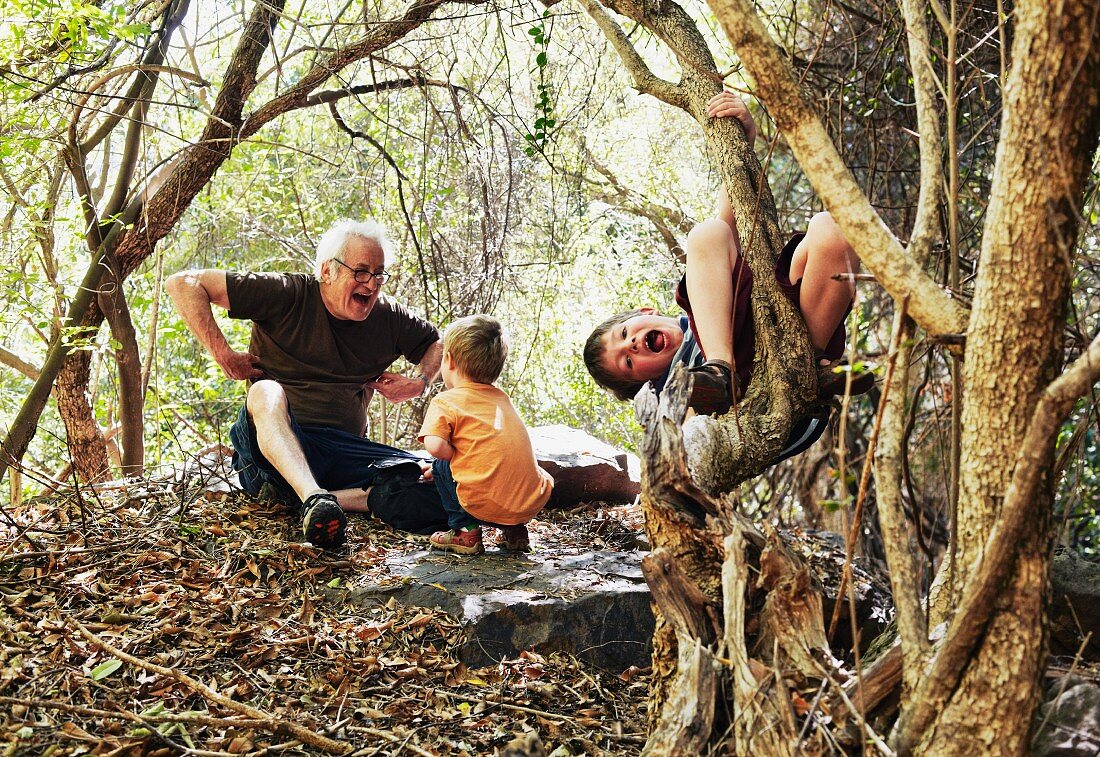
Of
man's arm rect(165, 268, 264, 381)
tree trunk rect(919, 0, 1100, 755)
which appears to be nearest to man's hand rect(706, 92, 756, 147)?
tree trunk rect(919, 0, 1100, 755)

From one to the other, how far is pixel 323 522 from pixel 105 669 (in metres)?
0.94

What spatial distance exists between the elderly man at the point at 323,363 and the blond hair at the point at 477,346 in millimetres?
574

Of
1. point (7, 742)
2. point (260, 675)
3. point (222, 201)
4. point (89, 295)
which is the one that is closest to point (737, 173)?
point (260, 675)

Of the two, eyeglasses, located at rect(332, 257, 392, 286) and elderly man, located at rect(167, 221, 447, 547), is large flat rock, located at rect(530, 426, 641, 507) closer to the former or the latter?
elderly man, located at rect(167, 221, 447, 547)

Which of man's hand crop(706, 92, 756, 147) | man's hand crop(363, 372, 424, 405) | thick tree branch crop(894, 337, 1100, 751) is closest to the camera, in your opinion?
thick tree branch crop(894, 337, 1100, 751)

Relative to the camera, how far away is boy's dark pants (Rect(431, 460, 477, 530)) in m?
3.53

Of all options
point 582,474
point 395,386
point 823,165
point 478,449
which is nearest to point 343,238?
point 395,386

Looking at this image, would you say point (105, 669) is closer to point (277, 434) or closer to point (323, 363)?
point (277, 434)

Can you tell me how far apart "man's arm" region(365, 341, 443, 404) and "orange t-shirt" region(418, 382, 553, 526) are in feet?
2.34

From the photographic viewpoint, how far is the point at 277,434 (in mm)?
3516

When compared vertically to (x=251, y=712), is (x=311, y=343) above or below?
above

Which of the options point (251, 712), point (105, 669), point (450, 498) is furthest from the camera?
point (450, 498)

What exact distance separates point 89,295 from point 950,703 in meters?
4.54

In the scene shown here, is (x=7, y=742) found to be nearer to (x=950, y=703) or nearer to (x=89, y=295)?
(x=950, y=703)
